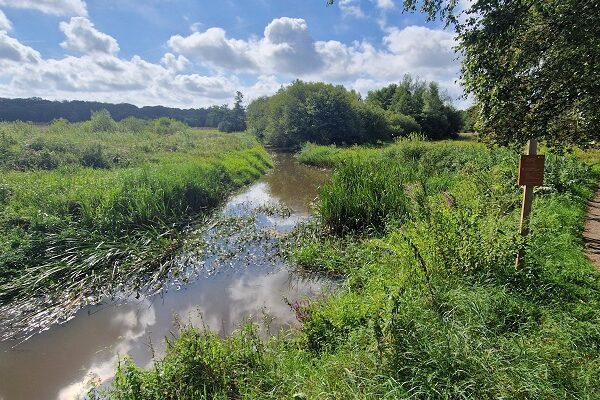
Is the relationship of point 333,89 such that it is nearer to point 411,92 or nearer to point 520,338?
point 411,92

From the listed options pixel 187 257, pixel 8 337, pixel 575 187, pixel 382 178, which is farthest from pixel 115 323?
pixel 575 187

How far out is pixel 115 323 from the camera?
6.05 m

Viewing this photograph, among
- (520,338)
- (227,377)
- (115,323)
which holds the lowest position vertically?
(115,323)

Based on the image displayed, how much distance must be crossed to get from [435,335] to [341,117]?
31261 millimetres

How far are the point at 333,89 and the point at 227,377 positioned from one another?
33.6 meters

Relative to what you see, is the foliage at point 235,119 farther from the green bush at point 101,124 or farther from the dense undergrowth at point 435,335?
the dense undergrowth at point 435,335

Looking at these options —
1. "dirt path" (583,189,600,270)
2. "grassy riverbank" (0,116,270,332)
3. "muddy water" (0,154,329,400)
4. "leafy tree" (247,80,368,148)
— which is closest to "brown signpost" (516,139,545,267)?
"dirt path" (583,189,600,270)

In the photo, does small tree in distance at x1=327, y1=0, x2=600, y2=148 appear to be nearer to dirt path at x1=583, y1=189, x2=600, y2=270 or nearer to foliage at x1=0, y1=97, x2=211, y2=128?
dirt path at x1=583, y1=189, x2=600, y2=270

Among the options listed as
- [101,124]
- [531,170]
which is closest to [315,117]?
[101,124]

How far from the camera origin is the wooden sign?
4676 mm

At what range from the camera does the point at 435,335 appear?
347 centimetres

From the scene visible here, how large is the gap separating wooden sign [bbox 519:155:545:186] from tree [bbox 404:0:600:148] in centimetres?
33

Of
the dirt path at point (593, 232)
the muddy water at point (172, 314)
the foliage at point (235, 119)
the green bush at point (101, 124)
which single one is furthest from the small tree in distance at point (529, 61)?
the foliage at point (235, 119)

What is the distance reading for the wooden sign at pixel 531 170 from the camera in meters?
4.68
